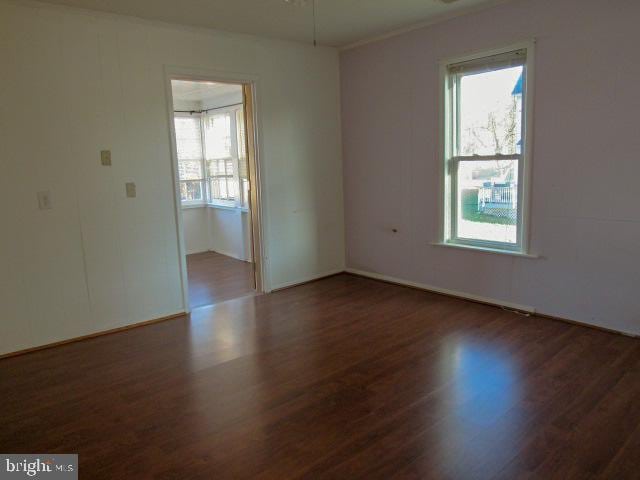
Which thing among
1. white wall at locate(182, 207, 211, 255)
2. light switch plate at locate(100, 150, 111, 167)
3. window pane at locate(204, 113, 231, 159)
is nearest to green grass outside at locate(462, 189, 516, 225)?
light switch plate at locate(100, 150, 111, 167)

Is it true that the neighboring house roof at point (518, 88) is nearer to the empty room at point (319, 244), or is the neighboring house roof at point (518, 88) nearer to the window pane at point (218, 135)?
the empty room at point (319, 244)

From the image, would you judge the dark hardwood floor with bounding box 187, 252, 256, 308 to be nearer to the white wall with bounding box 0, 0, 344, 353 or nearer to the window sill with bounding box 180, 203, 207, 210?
the white wall with bounding box 0, 0, 344, 353

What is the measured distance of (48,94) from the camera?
3568mm

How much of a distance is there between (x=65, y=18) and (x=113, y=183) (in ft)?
4.29

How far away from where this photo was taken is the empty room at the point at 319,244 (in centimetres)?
244

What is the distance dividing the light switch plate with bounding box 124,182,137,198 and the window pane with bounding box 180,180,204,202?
134 inches

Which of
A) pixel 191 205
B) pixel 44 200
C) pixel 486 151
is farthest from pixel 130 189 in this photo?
pixel 191 205

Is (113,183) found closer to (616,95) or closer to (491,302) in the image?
(491,302)

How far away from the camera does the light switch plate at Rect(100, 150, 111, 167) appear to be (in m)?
3.86

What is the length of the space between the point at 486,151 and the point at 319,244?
220 centimetres

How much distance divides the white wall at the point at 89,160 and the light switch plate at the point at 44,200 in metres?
0.04

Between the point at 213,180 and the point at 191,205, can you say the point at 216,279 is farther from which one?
the point at 213,180

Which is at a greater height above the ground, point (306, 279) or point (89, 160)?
point (89, 160)

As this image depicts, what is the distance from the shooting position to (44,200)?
11.9 ft
